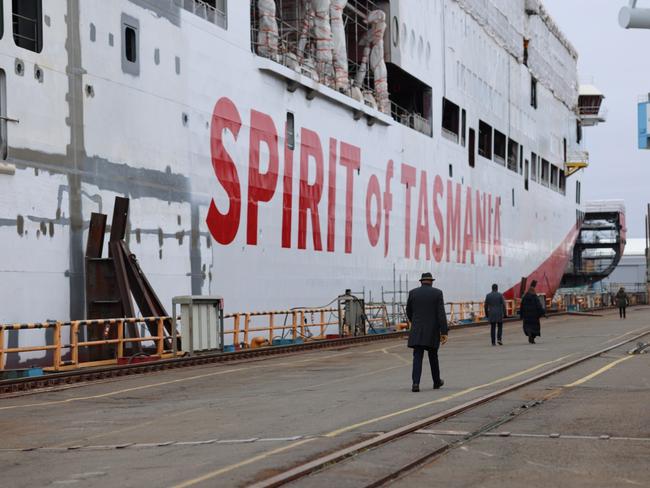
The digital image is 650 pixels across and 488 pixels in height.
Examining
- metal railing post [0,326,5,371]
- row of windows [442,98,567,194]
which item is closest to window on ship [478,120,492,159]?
row of windows [442,98,567,194]

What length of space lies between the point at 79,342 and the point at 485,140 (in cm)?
4091

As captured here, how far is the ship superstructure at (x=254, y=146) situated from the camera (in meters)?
19.6

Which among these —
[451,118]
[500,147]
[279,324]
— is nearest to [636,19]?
[279,324]

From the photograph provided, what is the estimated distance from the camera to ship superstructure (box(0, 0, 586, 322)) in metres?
19.6

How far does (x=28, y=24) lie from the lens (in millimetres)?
19922

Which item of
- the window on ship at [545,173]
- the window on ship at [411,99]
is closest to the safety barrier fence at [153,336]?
the window on ship at [411,99]

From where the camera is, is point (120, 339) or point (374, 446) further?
point (120, 339)

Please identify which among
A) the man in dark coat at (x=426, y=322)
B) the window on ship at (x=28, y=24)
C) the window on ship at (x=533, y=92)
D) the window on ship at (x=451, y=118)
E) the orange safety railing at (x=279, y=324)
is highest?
the window on ship at (x=533, y=92)

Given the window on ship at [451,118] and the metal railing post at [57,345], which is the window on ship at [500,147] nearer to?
the window on ship at [451,118]

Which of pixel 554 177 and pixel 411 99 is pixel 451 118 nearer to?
pixel 411 99

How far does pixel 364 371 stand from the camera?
18297mm

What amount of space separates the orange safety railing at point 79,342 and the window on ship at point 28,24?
547 cm

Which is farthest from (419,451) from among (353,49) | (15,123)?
(353,49)

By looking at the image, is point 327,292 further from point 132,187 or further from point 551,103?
point 551,103
